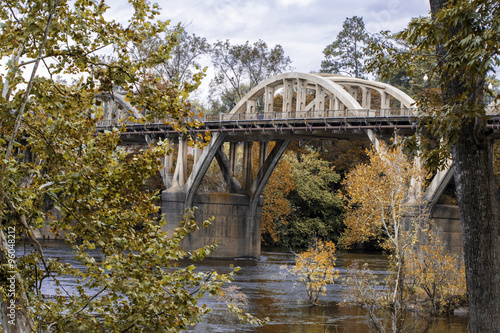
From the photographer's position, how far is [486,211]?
913 centimetres

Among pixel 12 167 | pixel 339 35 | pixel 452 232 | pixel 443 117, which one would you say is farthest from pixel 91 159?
pixel 339 35

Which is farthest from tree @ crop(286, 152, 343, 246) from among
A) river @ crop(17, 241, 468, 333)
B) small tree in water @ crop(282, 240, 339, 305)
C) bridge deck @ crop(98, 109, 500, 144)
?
small tree in water @ crop(282, 240, 339, 305)

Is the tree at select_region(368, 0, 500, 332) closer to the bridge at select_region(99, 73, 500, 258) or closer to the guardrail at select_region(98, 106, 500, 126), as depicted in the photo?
the guardrail at select_region(98, 106, 500, 126)

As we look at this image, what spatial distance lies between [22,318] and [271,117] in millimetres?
39588

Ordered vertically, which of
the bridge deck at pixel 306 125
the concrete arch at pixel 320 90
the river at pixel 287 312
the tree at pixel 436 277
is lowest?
the river at pixel 287 312

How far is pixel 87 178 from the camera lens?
25.6ft

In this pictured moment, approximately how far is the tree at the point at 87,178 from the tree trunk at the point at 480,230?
354 centimetres

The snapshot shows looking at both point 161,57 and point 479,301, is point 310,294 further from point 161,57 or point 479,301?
point 161,57

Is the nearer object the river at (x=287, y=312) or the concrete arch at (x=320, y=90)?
the river at (x=287, y=312)

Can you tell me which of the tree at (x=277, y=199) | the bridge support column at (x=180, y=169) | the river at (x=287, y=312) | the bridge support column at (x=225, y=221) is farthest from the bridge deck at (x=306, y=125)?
the river at (x=287, y=312)

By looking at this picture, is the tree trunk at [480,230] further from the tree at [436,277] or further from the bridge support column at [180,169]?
the bridge support column at [180,169]

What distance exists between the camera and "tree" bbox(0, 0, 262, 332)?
24.1ft

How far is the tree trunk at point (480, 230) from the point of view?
909 cm

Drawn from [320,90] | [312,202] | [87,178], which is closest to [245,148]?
[320,90]
